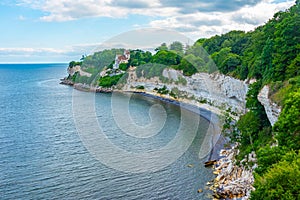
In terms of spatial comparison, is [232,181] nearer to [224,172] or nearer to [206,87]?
[224,172]

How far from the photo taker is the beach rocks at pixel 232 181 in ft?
96.2

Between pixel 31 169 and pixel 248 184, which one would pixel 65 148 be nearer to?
pixel 31 169

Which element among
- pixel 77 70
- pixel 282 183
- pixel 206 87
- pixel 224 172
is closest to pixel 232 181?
pixel 224 172

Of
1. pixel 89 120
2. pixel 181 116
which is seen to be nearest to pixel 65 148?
pixel 89 120

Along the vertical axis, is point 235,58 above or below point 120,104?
above

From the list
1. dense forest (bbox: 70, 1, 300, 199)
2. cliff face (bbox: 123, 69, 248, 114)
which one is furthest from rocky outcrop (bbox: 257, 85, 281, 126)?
cliff face (bbox: 123, 69, 248, 114)

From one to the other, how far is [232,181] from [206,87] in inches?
1813

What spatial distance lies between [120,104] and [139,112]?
41.0 ft

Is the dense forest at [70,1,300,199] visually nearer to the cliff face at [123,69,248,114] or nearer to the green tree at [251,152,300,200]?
the green tree at [251,152,300,200]

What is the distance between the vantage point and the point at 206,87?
76.1 m

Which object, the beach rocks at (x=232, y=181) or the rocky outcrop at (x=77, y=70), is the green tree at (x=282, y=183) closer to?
the beach rocks at (x=232, y=181)

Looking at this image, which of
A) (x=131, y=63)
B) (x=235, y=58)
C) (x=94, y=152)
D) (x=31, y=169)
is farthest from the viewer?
(x=131, y=63)

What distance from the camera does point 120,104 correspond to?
84438mm

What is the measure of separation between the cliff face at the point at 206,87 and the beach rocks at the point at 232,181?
18739mm
